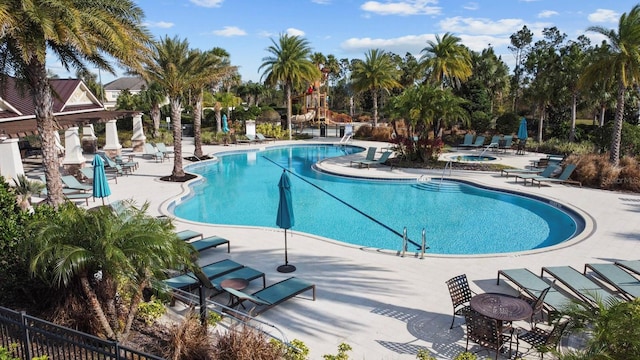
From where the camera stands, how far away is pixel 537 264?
10.4 metres

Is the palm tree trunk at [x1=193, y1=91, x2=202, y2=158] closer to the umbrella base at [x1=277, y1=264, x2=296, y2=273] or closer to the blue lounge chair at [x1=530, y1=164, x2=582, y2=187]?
the umbrella base at [x1=277, y1=264, x2=296, y2=273]

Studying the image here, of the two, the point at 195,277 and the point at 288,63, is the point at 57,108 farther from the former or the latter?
the point at 195,277

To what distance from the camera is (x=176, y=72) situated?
19672 mm

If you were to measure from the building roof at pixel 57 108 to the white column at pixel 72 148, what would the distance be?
61 cm

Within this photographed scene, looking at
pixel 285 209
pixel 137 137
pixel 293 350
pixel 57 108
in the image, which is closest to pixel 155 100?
pixel 137 137

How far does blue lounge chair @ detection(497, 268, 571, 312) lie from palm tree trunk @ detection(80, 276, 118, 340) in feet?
23.3

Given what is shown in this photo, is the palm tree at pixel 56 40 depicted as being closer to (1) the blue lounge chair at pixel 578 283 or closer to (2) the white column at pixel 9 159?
(2) the white column at pixel 9 159

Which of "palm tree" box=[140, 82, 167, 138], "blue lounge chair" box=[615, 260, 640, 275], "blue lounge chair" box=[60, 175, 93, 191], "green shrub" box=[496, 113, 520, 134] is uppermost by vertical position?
"palm tree" box=[140, 82, 167, 138]

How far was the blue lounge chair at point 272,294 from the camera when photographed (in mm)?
7961

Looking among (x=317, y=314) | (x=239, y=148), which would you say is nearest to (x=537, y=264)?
(x=317, y=314)

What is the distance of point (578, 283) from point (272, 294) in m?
5.90

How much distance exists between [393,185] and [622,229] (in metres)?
10.1

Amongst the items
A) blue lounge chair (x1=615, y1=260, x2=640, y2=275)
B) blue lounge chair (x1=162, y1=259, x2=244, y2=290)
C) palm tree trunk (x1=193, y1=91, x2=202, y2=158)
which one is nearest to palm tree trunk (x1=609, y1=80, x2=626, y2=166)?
blue lounge chair (x1=615, y1=260, x2=640, y2=275)

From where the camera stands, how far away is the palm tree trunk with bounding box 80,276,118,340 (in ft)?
20.6
